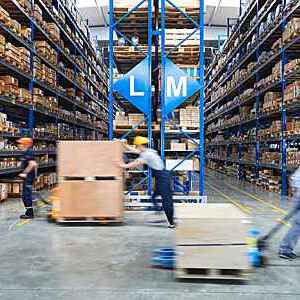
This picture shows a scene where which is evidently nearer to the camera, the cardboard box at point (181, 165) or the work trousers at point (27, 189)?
the work trousers at point (27, 189)

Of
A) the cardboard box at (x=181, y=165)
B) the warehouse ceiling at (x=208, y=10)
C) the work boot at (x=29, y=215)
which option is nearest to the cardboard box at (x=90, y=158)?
the work boot at (x=29, y=215)

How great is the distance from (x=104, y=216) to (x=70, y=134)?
1103 centimetres

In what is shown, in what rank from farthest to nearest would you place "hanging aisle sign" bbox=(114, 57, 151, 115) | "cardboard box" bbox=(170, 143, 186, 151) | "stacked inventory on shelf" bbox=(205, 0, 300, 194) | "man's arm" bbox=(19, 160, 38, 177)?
"stacked inventory on shelf" bbox=(205, 0, 300, 194) < "cardboard box" bbox=(170, 143, 186, 151) < "hanging aisle sign" bbox=(114, 57, 151, 115) < "man's arm" bbox=(19, 160, 38, 177)

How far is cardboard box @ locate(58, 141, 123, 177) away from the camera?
6.93 meters

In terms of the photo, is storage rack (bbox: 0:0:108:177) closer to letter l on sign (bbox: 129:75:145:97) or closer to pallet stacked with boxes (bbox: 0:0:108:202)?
pallet stacked with boxes (bbox: 0:0:108:202)

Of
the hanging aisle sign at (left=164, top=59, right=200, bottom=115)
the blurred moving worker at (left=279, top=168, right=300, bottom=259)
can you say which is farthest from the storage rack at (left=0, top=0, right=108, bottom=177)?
the blurred moving worker at (left=279, top=168, right=300, bottom=259)

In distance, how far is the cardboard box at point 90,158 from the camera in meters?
6.93

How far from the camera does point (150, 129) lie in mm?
8930

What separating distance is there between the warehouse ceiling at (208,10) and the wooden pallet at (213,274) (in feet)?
83.3

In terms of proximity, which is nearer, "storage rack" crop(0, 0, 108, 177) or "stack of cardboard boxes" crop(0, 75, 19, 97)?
"stack of cardboard boxes" crop(0, 75, 19, 97)

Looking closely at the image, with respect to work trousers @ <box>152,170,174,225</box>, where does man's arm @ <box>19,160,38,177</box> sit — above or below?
above

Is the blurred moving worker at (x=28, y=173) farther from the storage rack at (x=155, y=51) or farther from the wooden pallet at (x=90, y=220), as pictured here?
the storage rack at (x=155, y=51)

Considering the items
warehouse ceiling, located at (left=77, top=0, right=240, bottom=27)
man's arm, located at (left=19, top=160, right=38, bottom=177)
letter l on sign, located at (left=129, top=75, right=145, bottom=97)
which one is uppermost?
warehouse ceiling, located at (left=77, top=0, right=240, bottom=27)

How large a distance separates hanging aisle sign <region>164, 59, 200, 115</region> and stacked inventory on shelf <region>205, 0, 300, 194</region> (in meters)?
3.09
